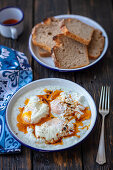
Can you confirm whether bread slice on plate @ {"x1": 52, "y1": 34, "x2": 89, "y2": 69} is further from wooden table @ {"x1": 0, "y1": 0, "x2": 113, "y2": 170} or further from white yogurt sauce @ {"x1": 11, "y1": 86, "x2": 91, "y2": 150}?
white yogurt sauce @ {"x1": 11, "y1": 86, "x2": 91, "y2": 150}

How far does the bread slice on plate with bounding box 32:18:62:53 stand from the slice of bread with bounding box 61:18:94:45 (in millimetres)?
120

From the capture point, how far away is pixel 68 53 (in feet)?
8.01

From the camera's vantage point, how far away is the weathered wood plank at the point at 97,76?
184cm

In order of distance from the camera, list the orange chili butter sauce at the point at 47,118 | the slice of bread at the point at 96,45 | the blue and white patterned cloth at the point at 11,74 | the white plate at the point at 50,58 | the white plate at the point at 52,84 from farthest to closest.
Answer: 1. the slice of bread at the point at 96,45
2. the white plate at the point at 50,58
3. the blue and white patterned cloth at the point at 11,74
4. the orange chili butter sauce at the point at 47,118
5. the white plate at the point at 52,84

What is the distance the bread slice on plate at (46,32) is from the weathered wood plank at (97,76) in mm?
451

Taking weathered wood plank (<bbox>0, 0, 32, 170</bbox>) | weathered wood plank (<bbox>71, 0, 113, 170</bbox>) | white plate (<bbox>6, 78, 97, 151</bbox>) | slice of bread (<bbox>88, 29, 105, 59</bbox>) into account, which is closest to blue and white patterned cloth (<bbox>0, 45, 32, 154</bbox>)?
white plate (<bbox>6, 78, 97, 151</bbox>)

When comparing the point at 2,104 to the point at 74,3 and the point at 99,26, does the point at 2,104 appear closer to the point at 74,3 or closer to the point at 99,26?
the point at 99,26

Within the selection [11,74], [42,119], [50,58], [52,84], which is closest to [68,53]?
[50,58]

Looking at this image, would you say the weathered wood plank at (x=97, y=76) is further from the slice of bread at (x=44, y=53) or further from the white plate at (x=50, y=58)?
the slice of bread at (x=44, y=53)

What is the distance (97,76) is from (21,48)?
906 mm

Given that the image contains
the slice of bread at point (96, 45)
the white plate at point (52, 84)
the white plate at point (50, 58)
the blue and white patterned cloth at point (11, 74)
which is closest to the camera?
the white plate at point (52, 84)

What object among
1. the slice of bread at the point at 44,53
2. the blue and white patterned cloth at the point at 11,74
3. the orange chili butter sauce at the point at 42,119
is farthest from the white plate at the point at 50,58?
the orange chili butter sauce at the point at 42,119

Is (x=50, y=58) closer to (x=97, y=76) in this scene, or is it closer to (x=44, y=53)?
(x=44, y=53)

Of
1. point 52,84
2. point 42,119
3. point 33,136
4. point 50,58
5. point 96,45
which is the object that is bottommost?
point 33,136
